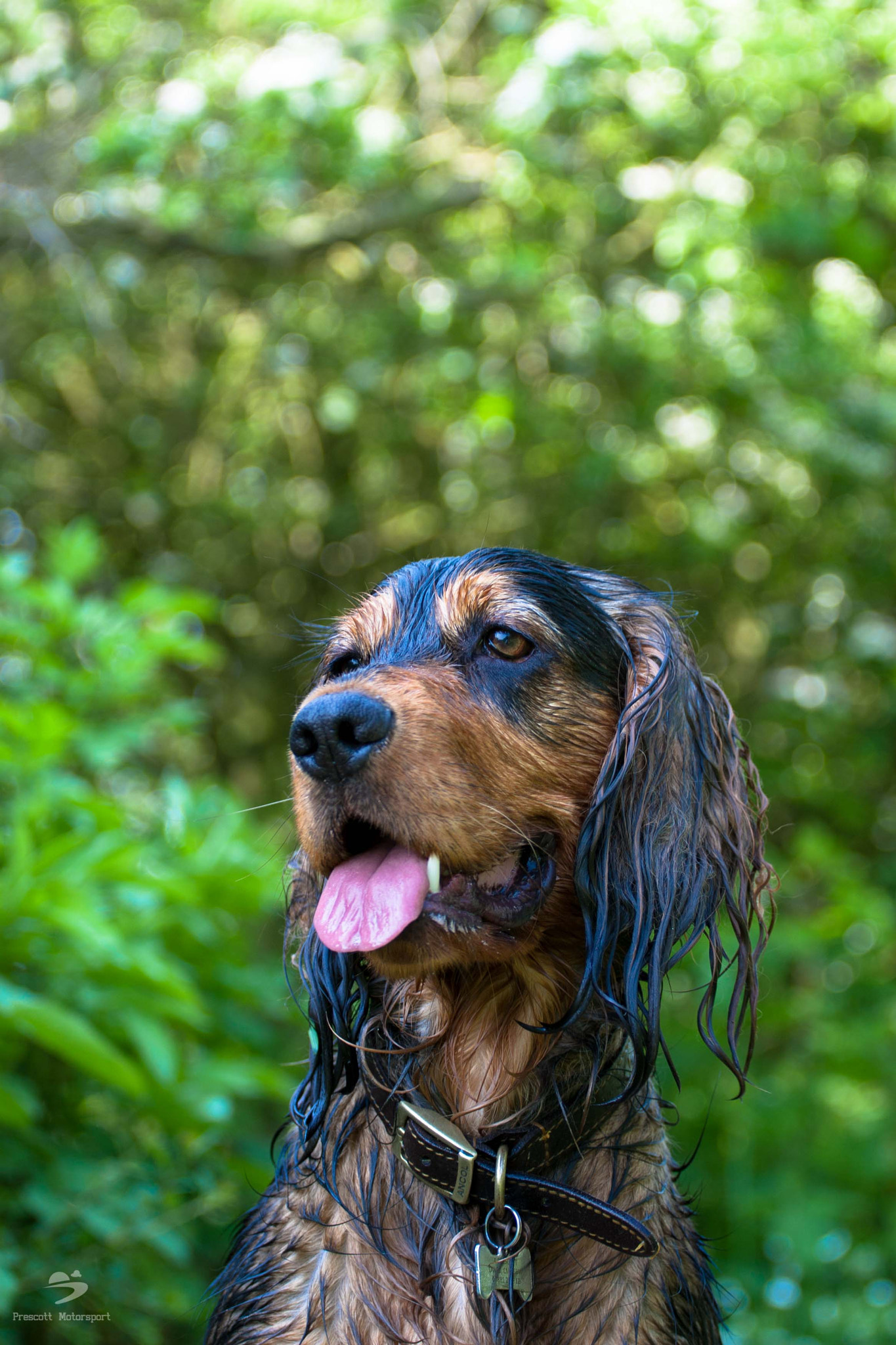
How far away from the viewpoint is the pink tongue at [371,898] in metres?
2.02

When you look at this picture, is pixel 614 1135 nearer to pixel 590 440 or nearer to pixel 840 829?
pixel 590 440

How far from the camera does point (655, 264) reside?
6.86 m

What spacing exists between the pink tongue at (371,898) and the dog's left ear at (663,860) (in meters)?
0.33

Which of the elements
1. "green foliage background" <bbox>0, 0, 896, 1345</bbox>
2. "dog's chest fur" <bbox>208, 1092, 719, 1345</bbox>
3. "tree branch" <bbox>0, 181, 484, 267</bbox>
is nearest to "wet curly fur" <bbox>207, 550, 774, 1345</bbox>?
"dog's chest fur" <bbox>208, 1092, 719, 1345</bbox>

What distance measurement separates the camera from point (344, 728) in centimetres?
201

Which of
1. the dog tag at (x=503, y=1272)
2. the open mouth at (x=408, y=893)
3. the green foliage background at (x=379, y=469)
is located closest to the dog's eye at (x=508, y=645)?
the open mouth at (x=408, y=893)

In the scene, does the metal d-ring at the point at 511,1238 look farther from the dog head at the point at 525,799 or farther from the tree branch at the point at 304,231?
the tree branch at the point at 304,231

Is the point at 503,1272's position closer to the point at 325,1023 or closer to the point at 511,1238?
the point at 511,1238

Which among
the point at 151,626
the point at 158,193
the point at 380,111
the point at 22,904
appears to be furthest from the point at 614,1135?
the point at 380,111

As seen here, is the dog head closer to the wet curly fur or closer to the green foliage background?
the wet curly fur

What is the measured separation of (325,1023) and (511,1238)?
1.83 feet

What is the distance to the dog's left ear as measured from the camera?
216cm

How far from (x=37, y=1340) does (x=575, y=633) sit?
235 centimetres

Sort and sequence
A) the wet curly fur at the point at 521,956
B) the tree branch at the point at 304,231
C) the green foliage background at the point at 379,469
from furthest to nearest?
the tree branch at the point at 304,231 < the green foliage background at the point at 379,469 < the wet curly fur at the point at 521,956
